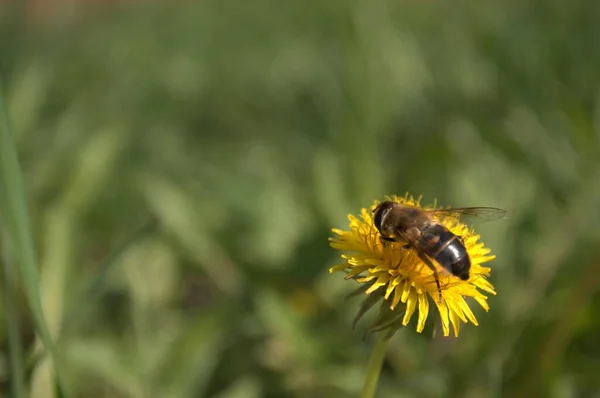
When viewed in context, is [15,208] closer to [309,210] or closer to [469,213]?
[469,213]

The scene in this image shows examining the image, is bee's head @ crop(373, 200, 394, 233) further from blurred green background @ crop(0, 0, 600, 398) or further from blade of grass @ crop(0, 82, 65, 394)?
blade of grass @ crop(0, 82, 65, 394)

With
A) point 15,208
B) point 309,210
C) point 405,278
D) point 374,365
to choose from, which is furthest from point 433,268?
point 309,210

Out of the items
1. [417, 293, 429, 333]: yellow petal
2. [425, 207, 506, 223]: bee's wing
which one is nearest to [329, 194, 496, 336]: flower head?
[417, 293, 429, 333]: yellow petal

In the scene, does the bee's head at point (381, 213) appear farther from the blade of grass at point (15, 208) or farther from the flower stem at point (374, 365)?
the blade of grass at point (15, 208)

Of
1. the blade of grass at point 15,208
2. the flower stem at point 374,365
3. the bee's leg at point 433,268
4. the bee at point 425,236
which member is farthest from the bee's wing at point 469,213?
the blade of grass at point 15,208

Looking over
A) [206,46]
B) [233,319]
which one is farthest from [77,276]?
[206,46]

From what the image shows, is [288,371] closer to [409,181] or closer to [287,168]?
[409,181]
